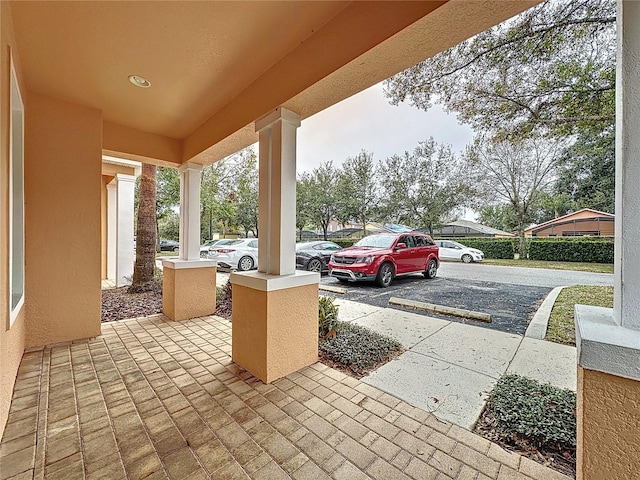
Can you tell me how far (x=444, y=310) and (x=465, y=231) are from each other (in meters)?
15.4

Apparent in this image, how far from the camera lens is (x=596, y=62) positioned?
3572 millimetres

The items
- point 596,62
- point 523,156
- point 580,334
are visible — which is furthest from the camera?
point 523,156

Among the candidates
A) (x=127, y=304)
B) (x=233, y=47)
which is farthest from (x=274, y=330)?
(x=127, y=304)

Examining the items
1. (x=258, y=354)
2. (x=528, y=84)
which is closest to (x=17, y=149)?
(x=258, y=354)

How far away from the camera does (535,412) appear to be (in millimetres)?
1905

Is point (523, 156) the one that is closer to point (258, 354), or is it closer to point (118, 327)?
point (258, 354)

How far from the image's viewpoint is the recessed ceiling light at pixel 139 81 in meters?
2.68

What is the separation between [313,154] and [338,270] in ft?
40.4

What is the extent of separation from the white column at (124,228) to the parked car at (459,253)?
1314 cm

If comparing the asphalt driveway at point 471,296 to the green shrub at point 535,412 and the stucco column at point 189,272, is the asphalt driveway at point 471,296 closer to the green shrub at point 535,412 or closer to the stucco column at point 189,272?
the green shrub at point 535,412

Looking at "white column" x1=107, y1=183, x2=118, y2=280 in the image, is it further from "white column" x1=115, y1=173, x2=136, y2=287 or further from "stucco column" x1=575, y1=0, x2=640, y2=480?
"stucco column" x1=575, y1=0, x2=640, y2=480

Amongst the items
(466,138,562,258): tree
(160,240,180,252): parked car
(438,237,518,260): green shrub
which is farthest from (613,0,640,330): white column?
(160,240,180,252): parked car

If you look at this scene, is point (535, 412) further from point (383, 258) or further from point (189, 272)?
point (383, 258)

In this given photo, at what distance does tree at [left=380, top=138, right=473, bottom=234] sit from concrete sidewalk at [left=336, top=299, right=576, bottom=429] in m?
13.1
